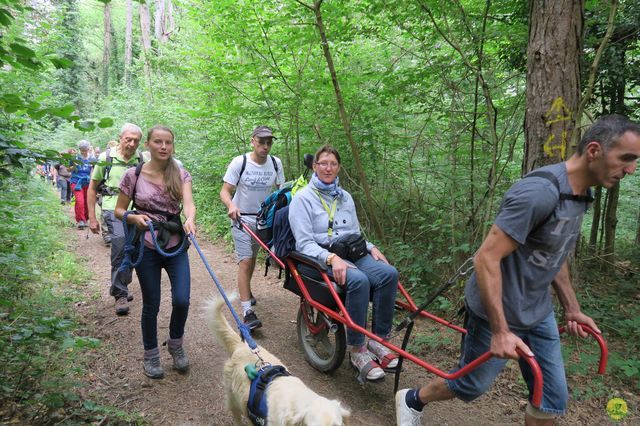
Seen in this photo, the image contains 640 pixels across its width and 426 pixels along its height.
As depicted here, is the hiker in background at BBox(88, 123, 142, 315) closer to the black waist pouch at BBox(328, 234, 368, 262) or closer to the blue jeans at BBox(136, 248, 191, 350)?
the blue jeans at BBox(136, 248, 191, 350)

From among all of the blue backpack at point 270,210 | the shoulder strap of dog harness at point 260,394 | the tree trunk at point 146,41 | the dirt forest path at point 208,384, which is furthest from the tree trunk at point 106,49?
the shoulder strap of dog harness at point 260,394

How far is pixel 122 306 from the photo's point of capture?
4.96 meters

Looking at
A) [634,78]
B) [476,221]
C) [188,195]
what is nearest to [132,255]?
[188,195]

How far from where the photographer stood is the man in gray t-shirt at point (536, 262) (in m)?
2.00

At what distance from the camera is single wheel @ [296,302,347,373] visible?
3618mm

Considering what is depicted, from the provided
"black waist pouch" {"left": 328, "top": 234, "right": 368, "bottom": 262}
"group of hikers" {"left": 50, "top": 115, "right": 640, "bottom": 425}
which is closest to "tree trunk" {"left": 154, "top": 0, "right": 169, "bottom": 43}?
"group of hikers" {"left": 50, "top": 115, "right": 640, "bottom": 425}

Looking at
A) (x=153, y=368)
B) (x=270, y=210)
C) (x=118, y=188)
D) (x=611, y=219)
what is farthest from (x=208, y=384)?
(x=611, y=219)

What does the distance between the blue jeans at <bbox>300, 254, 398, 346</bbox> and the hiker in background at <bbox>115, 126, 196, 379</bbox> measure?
3.75ft

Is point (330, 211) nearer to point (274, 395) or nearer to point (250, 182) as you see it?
point (250, 182)

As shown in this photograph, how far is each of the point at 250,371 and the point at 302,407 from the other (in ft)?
1.58

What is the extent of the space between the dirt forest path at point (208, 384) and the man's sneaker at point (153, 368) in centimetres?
Answer: 5

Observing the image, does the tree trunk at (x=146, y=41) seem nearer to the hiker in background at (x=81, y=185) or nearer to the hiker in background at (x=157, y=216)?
the hiker in background at (x=81, y=185)

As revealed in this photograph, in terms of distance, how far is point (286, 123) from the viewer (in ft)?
26.5

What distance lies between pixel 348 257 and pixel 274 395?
1.64 metres
